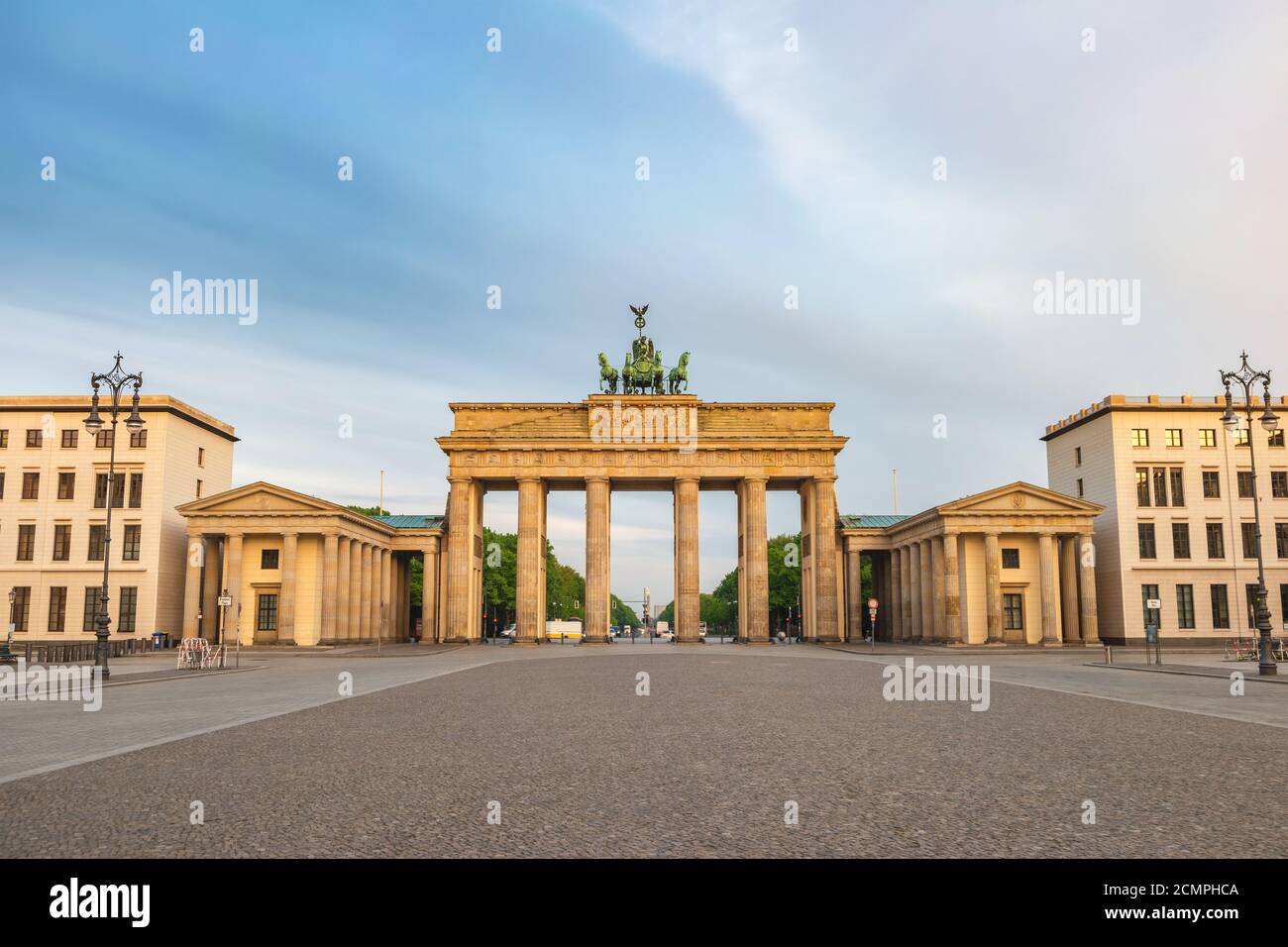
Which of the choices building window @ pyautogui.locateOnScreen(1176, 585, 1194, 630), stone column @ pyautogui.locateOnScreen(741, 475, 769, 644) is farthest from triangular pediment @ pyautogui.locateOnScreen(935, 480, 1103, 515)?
stone column @ pyautogui.locateOnScreen(741, 475, 769, 644)

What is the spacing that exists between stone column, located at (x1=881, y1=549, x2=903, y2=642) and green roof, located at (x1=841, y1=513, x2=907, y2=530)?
268 centimetres

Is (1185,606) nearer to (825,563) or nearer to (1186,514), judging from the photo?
(1186,514)

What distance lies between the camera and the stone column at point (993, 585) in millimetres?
64375

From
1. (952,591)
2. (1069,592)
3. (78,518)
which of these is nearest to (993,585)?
(952,591)

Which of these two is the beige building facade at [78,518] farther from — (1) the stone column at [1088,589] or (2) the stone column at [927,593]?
(1) the stone column at [1088,589]

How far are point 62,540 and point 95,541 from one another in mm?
2298

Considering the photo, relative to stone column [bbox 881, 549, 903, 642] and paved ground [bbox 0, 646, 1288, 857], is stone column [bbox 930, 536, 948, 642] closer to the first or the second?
stone column [bbox 881, 549, 903, 642]

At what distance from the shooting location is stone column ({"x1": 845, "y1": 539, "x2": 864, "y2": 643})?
250 feet

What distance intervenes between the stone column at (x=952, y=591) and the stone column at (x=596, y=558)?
26701mm

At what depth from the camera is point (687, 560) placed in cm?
7619

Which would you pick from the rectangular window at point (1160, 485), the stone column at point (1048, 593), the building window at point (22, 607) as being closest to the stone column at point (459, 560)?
the building window at point (22, 607)
